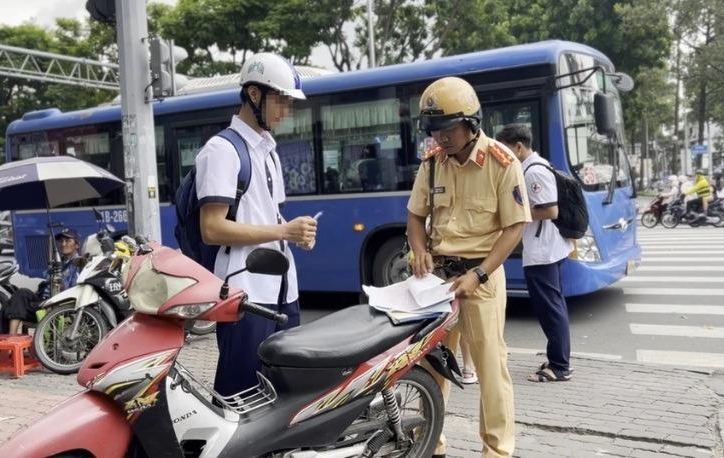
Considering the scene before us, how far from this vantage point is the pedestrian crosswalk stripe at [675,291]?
8617mm

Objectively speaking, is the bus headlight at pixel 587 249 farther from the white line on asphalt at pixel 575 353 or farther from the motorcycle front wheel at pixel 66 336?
the motorcycle front wheel at pixel 66 336

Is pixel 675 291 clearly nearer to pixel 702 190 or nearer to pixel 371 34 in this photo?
pixel 702 190

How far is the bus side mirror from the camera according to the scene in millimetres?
6871

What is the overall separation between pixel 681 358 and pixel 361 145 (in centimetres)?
403

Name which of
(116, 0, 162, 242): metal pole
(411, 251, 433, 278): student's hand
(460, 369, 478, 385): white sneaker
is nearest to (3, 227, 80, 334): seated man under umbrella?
(116, 0, 162, 242): metal pole

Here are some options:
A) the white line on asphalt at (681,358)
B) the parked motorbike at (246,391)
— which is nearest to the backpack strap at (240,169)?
the parked motorbike at (246,391)

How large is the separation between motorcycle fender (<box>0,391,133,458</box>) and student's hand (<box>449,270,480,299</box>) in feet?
4.76

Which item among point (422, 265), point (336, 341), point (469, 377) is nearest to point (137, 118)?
point (469, 377)

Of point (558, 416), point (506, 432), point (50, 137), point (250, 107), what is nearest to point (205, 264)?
point (250, 107)

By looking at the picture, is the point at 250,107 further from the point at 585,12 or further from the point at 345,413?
the point at 585,12

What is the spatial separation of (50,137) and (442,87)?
9424 millimetres

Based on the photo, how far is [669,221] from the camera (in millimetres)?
17703

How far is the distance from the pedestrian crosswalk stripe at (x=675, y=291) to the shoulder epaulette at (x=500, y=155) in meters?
6.17

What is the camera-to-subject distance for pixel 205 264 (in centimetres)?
315
